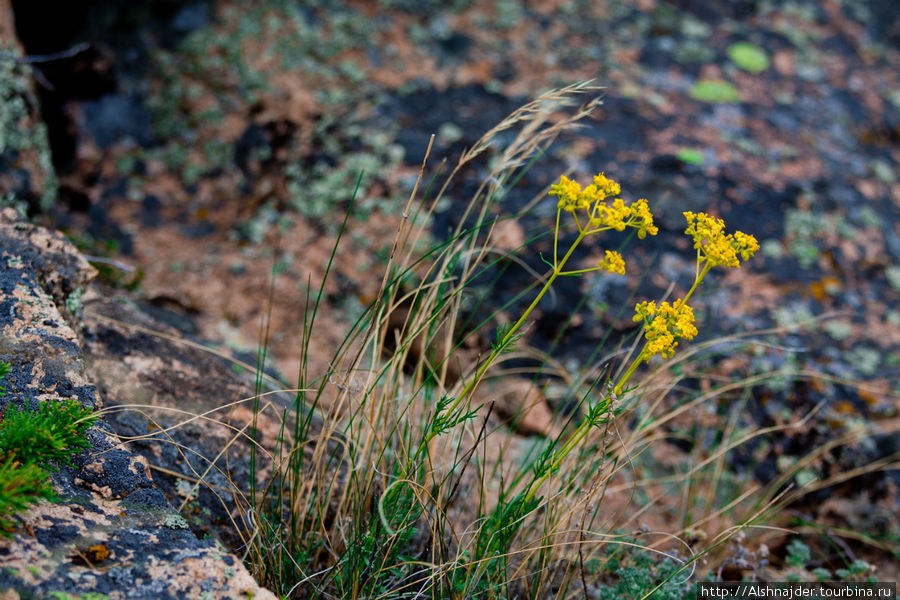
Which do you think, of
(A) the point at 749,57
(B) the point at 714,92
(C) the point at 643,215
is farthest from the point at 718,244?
(A) the point at 749,57

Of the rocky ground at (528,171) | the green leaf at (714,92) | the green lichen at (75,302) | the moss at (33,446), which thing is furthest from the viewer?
the green leaf at (714,92)

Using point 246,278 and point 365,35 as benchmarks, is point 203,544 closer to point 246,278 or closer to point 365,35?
point 246,278

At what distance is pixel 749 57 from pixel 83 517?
4.24 metres

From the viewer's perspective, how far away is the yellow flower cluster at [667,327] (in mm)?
1377

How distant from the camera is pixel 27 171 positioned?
2.80 meters

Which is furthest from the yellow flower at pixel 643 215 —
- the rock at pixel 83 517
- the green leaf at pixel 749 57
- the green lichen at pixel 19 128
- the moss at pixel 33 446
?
the green leaf at pixel 749 57

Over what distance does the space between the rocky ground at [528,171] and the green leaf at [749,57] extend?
17 millimetres

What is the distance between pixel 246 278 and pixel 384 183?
0.86 m

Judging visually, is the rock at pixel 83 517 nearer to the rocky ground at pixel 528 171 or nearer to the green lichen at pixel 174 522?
the green lichen at pixel 174 522

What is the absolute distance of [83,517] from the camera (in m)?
1.43

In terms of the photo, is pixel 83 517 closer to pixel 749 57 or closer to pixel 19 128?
pixel 19 128

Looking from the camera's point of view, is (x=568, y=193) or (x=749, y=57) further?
(x=749, y=57)

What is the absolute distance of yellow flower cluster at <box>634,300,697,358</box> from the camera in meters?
1.38

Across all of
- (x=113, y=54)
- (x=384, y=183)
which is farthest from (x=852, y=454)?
(x=113, y=54)
